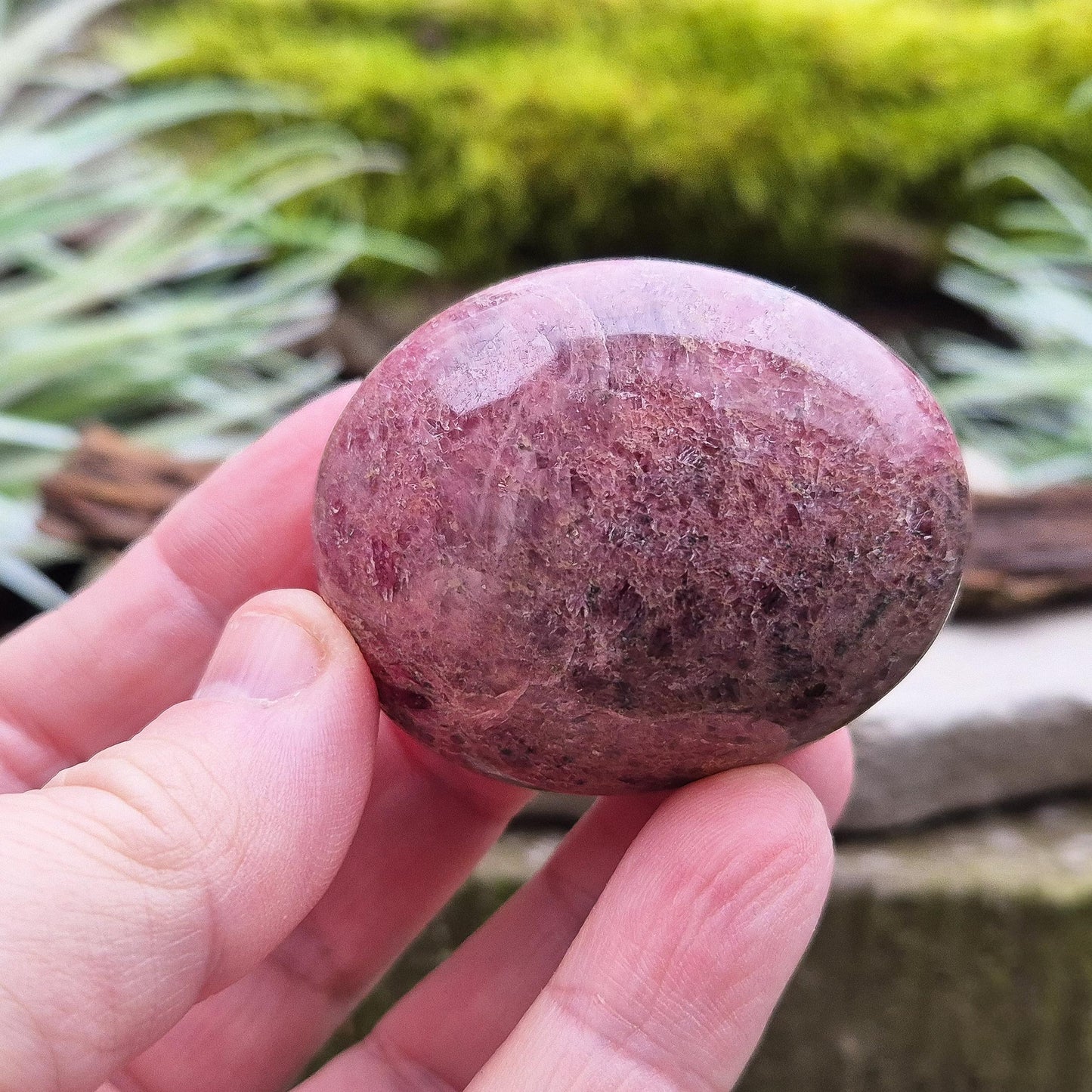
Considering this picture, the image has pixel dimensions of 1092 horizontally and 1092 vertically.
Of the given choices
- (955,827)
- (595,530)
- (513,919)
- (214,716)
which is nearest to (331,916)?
(513,919)

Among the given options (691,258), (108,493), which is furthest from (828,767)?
(691,258)

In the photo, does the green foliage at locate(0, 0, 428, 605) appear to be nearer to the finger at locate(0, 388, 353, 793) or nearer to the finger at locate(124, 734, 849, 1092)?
the finger at locate(0, 388, 353, 793)

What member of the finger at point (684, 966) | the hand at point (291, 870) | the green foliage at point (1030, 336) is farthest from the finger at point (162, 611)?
the green foliage at point (1030, 336)

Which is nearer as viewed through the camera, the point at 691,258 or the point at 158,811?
the point at 158,811

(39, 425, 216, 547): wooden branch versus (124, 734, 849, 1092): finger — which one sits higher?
(39, 425, 216, 547): wooden branch

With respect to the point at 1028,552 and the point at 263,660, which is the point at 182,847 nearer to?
the point at 263,660

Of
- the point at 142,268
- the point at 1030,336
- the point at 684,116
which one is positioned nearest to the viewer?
the point at 142,268

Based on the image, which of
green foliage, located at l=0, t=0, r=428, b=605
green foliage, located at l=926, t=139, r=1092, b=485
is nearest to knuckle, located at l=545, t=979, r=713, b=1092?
green foliage, located at l=0, t=0, r=428, b=605
